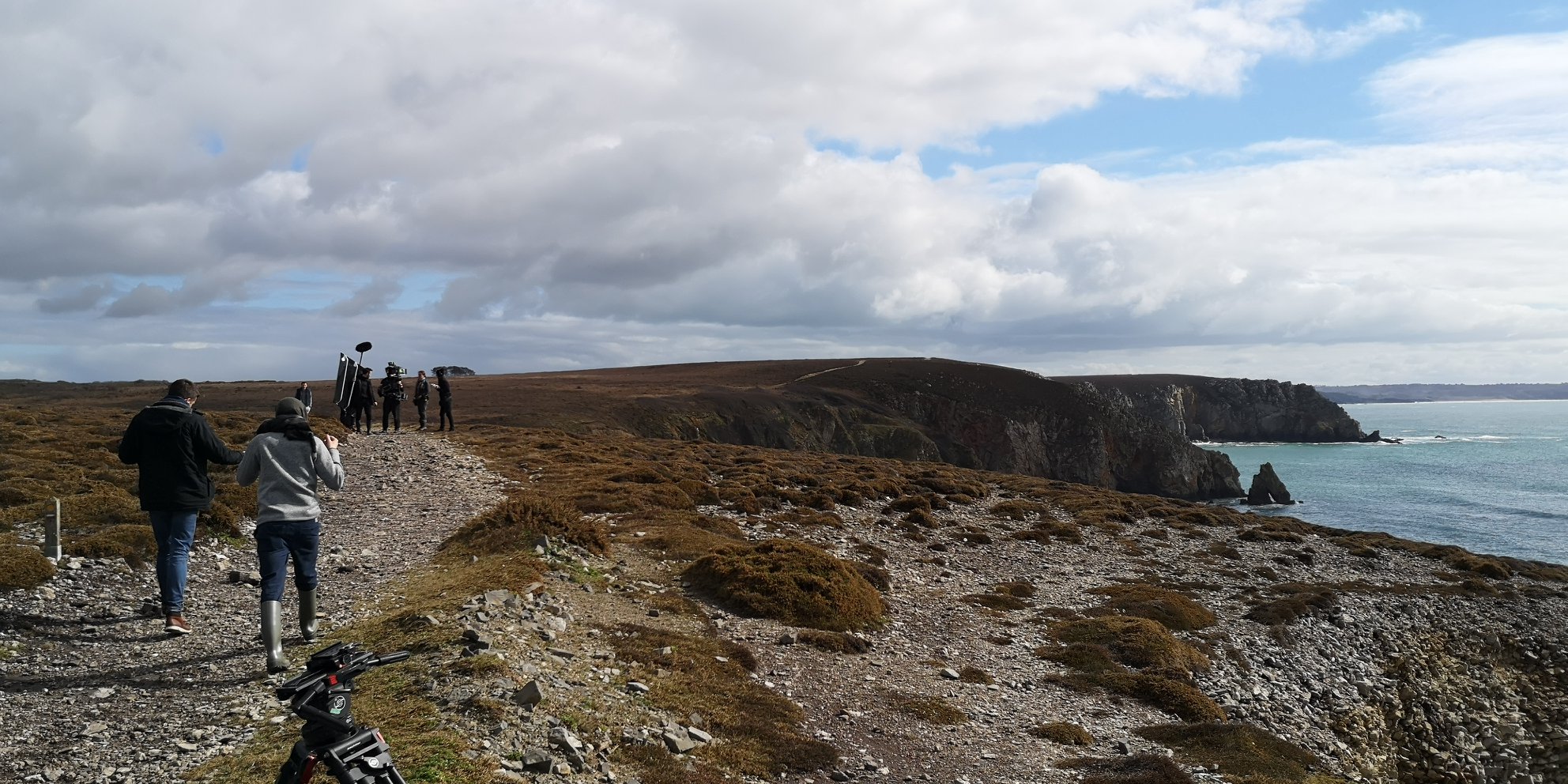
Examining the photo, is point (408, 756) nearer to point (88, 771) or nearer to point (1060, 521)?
point (88, 771)

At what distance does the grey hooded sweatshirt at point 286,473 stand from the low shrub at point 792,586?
33.6ft

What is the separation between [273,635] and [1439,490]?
12193 cm

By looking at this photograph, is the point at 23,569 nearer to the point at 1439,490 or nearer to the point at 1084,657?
the point at 1084,657

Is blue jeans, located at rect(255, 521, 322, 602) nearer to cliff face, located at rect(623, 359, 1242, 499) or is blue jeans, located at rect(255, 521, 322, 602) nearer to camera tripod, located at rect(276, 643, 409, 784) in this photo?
camera tripod, located at rect(276, 643, 409, 784)

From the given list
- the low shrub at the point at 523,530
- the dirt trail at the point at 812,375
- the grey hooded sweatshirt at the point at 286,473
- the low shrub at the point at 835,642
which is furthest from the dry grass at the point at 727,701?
the dirt trail at the point at 812,375

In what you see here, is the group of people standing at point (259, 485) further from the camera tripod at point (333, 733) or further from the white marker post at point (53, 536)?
the camera tripod at point (333, 733)

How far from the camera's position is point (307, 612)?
457 inches

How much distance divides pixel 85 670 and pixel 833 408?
88968 mm

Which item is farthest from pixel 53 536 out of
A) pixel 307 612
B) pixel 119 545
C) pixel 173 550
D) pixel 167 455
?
pixel 307 612

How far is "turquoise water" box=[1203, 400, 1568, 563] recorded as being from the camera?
71.1m

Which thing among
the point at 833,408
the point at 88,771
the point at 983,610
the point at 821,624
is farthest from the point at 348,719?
the point at 833,408

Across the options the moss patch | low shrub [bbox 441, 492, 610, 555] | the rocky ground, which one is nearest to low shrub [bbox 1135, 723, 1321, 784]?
the rocky ground

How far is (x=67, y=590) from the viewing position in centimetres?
1395

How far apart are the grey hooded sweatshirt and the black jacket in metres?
0.99
